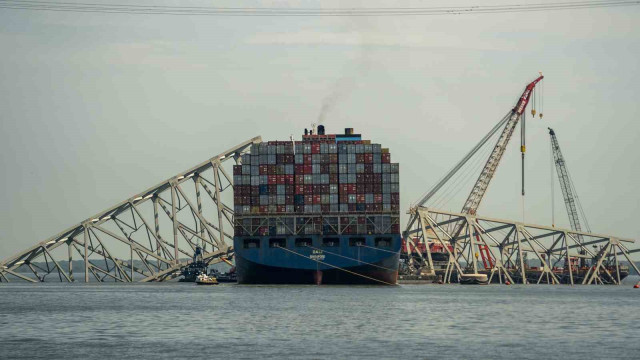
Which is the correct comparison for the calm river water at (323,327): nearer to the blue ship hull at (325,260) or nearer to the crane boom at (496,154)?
the blue ship hull at (325,260)

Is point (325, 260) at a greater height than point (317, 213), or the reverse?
point (317, 213)

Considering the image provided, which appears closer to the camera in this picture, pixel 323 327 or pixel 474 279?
pixel 323 327

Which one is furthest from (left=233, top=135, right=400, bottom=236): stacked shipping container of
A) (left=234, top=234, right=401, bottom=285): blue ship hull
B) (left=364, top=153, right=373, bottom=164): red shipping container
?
(left=234, top=234, right=401, bottom=285): blue ship hull

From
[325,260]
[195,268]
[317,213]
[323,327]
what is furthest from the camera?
[195,268]

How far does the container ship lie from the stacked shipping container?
0.13 meters

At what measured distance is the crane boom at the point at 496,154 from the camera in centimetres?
18888

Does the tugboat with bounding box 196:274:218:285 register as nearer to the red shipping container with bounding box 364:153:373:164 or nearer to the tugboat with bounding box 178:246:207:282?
the tugboat with bounding box 178:246:207:282

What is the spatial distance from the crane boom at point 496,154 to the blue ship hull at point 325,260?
130ft

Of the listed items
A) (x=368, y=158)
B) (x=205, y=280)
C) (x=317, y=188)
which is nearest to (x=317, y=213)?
(x=317, y=188)

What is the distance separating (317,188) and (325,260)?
41.6 ft

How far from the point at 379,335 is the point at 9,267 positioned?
125 meters

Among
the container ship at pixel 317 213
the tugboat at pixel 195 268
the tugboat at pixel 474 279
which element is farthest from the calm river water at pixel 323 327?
the tugboat at pixel 195 268

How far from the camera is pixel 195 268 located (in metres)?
190

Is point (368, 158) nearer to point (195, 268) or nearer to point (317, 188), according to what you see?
point (317, 188)
